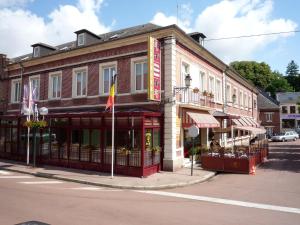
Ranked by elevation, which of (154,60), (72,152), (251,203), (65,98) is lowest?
(251,203)

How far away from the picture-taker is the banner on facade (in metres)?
14.5

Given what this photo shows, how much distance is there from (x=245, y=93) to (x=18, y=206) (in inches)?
1145

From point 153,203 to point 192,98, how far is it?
29.0 feet

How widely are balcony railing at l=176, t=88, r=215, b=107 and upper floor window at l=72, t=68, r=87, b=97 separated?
6193mm

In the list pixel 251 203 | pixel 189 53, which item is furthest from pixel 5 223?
pixel 189 53

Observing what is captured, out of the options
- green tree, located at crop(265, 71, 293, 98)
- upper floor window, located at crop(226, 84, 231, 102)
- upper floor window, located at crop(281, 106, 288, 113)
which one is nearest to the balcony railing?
upper floor window, located at crop(226, 84, 231, 102)

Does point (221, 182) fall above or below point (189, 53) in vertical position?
below

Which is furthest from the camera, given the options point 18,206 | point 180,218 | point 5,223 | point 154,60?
point 154,60

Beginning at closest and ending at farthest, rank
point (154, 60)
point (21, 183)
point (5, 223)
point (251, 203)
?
1. point (5, 223)
2. point (251, 203)
3. point (21, 183)
4. point (154, 60)

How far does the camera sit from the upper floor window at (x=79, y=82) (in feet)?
63.1

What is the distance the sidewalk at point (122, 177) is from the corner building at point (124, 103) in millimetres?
614

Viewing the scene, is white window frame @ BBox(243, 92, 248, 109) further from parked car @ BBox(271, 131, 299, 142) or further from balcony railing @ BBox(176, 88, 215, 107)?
parked car @ BBox(271, 131, 299, 142)

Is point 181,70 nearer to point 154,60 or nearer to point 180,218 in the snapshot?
point 154,60

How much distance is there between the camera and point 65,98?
2016cm
